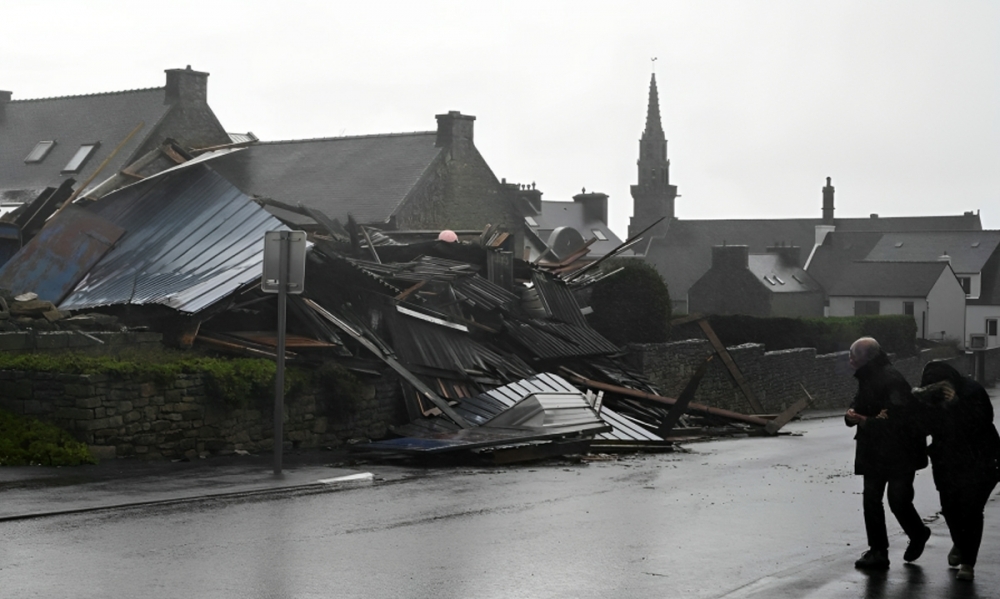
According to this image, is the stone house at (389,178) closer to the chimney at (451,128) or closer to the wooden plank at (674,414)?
the chimney at (451,128)

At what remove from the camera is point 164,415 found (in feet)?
52.3

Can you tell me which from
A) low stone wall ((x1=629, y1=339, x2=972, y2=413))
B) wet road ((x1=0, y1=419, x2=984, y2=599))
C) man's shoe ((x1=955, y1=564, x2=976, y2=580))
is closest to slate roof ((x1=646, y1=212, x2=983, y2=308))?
low stone wall ((x1=629, y1=339, x2=972, y2=413))

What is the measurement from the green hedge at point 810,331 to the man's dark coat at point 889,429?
91.1 feet

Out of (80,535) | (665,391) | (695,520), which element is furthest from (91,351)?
(665,391)

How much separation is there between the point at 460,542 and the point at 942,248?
81.9m

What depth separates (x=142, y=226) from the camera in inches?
951

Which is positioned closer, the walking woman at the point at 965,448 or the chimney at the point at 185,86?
the walking woman at the point at 965,448

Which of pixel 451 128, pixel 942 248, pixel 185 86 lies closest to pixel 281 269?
pixel 451 128

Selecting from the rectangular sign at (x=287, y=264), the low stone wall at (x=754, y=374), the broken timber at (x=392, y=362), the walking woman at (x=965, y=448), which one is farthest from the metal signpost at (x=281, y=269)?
the low stone wall at (x=754, y=374)

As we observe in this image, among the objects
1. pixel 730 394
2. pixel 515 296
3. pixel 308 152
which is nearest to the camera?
pixel 515 296

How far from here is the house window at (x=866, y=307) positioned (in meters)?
75.1

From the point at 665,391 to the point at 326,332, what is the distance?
14030 millimetres

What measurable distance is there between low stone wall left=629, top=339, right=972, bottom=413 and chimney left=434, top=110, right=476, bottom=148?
A: 1263 cm

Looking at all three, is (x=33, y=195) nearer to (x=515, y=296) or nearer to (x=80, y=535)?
(x=515, y=296)
